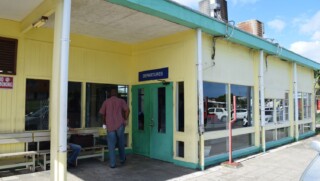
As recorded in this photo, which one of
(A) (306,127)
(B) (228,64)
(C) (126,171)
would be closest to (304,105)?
(A) (306,127)

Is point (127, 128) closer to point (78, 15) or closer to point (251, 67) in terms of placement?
point (78, 15)

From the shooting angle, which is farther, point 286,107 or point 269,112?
point 286,107

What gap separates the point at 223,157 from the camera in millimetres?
7477

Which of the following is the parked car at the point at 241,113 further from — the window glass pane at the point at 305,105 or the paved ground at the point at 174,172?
the window glass pane at the point at 305,105

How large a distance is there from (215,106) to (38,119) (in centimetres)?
438

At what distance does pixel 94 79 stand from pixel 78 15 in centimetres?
222

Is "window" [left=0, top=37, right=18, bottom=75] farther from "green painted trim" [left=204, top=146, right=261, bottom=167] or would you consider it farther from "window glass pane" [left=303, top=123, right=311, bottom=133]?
"window glass pane" [left=303, top=123, right=311, bottom=133]

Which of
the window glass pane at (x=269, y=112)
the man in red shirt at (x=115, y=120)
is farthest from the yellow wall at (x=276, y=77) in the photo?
the man in red shirt at (x=115, y=120)

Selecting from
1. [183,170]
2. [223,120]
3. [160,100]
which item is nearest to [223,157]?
[223,120]

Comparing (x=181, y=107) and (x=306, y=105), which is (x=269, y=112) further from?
(x=306, y=105)

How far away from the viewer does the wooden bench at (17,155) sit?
5.84 metres

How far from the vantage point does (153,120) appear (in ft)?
25.2

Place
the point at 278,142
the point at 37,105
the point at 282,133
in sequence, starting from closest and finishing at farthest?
the point at 37,105 < the point at 278,142 < the point at 282,133

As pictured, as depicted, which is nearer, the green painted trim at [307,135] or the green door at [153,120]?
the green door at [153,120]
